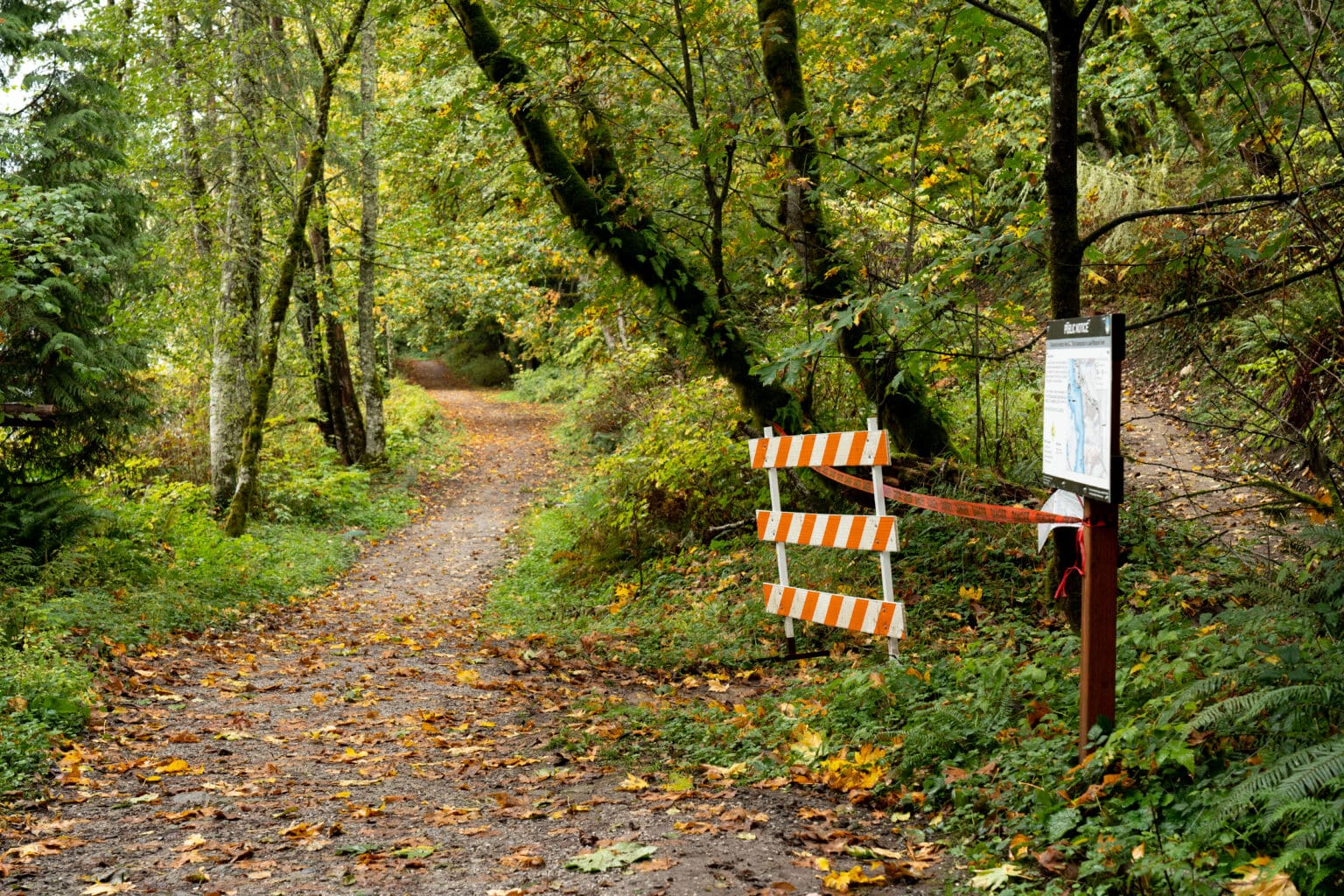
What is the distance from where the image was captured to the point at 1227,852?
3191mm

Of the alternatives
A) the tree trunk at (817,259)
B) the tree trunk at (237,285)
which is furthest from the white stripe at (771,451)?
the tree trunk at (237,285)

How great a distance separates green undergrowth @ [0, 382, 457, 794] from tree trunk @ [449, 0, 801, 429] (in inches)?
229

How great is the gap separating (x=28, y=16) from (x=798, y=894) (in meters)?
13.6

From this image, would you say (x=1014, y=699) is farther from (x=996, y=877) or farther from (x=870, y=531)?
(x=870, y=531)

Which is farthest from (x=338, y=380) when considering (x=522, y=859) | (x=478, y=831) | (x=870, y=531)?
(x=522, y=859)

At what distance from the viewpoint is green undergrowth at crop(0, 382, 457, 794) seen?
21.0 ft

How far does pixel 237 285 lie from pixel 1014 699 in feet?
45.5

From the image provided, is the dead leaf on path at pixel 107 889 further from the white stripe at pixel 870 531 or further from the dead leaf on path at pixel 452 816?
the white stripe at pixel 870 531

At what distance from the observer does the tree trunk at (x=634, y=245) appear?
9.66 metres

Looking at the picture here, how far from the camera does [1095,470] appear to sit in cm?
402

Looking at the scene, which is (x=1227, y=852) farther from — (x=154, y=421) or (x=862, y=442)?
(x=154, y=421)

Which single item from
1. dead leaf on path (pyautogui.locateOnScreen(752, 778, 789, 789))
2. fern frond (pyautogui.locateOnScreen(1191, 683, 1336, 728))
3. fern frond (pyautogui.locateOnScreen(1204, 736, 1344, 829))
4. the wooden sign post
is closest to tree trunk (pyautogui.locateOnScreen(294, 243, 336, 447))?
dead leaf on path (pyautogui.locateOnScreen(752, 778, 789, 789))

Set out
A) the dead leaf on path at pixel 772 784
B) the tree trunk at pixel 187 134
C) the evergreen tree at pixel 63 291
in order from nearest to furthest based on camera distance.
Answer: the dead leaf on path at pixel 772 784
the evergreen tree at pixel 63 291
the tree trunk at pixel 187 134

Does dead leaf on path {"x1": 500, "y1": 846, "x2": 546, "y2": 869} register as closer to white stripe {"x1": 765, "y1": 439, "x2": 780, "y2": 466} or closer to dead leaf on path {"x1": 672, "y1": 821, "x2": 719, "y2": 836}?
dead leaf on path {"x1": 672, "y1": 821, "x2": 719, "y2": 836}
